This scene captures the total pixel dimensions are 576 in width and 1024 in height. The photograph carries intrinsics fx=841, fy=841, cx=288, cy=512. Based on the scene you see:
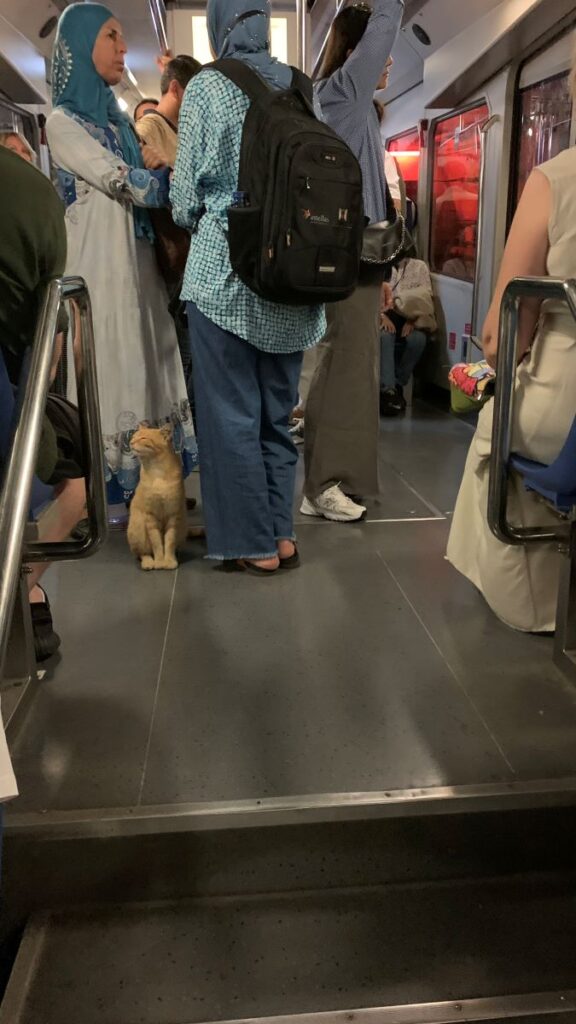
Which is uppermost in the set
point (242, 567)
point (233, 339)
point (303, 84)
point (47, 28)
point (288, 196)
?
point (47, 28)

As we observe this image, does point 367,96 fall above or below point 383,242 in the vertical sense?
above

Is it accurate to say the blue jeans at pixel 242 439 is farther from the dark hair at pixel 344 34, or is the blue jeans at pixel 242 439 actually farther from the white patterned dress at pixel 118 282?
the dark hair at pixel 344 34

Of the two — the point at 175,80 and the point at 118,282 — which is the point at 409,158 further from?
the point at 118,282

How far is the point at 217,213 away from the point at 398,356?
3879 millimetres

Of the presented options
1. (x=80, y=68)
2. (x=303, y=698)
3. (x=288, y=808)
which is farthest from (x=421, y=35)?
(x=288, y=808)

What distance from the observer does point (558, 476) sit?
71.6 inches

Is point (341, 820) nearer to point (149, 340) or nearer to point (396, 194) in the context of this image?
point (149, 340)

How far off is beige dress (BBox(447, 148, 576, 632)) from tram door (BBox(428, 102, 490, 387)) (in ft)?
10.2

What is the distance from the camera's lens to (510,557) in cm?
233

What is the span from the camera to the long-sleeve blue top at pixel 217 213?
7.62 ft

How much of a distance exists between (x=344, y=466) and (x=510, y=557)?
1.12m

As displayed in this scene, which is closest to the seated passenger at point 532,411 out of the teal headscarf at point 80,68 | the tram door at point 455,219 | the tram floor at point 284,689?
the tram floor at point 284,689

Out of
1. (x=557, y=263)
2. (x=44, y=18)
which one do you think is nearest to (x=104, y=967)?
(x=557, y=263)

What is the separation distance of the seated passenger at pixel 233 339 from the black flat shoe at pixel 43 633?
0.67m
